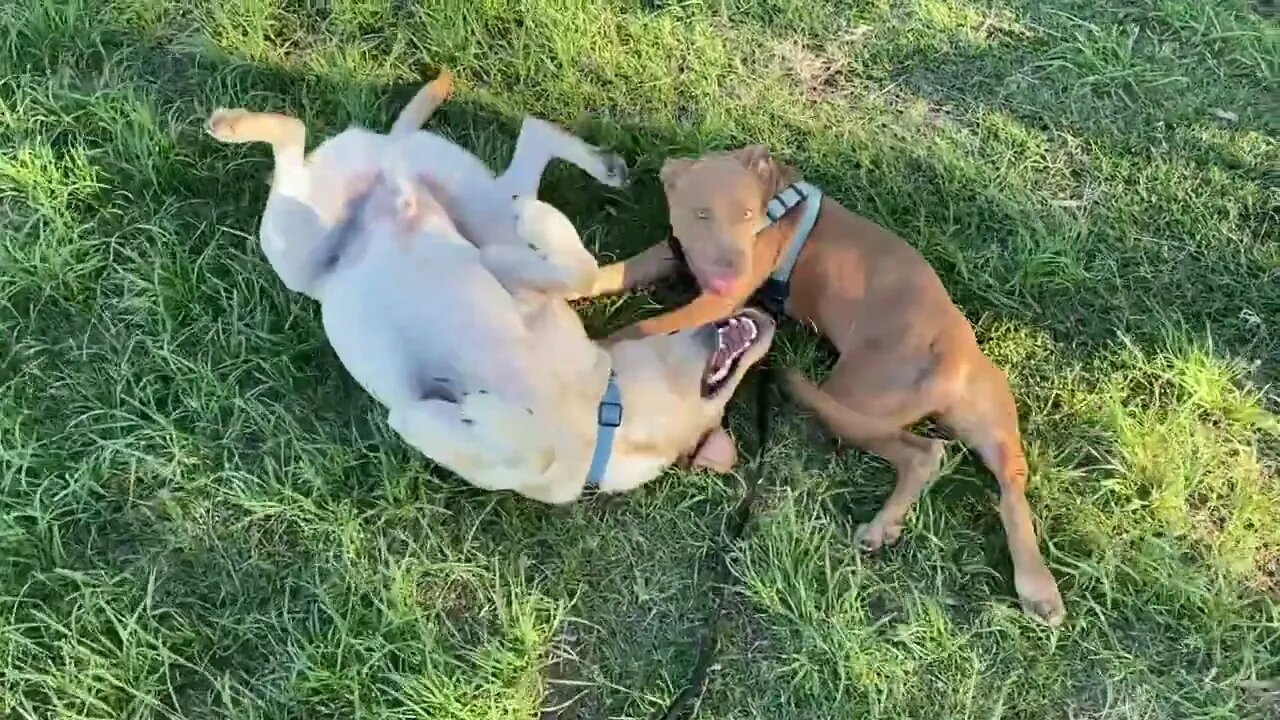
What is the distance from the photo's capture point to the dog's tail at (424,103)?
3520mm

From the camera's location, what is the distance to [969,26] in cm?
402

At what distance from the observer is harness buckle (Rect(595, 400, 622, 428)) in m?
2.93

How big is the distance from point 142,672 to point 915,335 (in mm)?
2265

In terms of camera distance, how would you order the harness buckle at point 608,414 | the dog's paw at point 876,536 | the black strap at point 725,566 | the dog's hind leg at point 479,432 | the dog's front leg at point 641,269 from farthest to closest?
the dog's front leg at point 641,269, the dog's paw at point 876,536, the black strap at point 725,566, the harness buckle at point 608,414, the dog's hind leg at point 479,432

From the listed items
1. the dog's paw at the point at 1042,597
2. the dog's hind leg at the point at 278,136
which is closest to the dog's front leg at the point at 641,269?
the dog's hind leg at the point at 278,136

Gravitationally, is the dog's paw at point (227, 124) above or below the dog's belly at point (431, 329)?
above

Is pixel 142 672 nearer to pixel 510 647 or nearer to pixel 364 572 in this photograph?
pixel 364 572

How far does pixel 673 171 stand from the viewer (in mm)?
3416

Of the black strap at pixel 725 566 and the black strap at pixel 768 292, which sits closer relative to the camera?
the black strap at pixel 725 566

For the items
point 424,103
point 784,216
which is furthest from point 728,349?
point 424,103

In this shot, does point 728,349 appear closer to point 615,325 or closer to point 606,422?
point 606,422

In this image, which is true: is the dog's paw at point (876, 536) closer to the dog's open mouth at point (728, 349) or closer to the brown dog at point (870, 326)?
the brown dog at point (870, 326)

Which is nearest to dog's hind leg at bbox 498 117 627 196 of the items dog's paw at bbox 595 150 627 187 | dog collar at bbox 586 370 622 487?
dog's paw at bbox 595 150 627 187

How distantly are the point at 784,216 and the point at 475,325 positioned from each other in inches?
40.7
